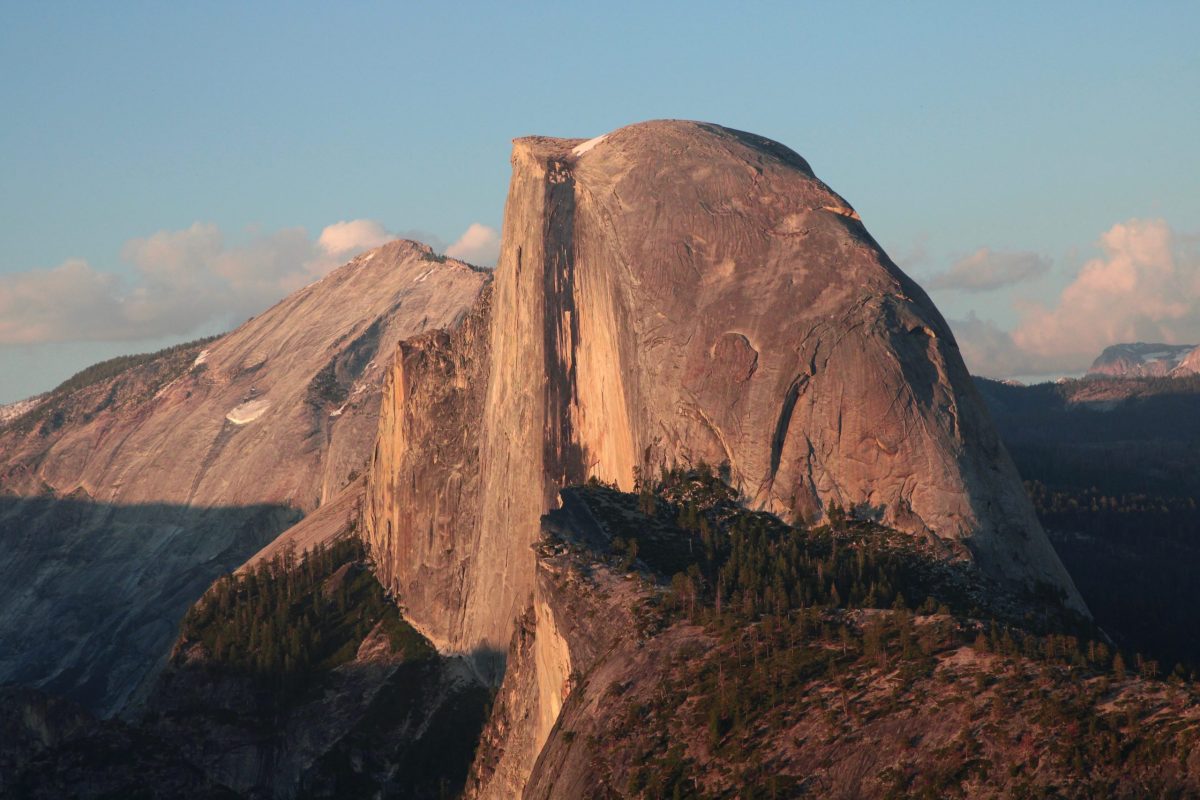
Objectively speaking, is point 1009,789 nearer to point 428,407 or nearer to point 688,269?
point 688,269

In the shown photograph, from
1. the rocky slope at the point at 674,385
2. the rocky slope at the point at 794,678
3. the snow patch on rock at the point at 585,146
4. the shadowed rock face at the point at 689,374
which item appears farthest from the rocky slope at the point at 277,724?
the snow patch on rock at the point at 585,146

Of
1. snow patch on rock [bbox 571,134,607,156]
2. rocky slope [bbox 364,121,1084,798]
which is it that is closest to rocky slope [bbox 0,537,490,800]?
rocky slope [bbox 364,121,1084,798]

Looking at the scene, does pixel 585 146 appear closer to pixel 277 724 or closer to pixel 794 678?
pixel 277 724

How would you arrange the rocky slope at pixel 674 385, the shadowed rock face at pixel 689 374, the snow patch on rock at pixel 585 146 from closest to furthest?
the rocky slope at pixel 674 385
the shadowed rock face at pixel 689 374
the snow patch on rock at pixel 585 146

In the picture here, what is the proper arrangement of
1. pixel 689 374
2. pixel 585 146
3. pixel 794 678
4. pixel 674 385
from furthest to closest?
pixel 585 146 < pixel 674 385 < pixel 689 374 < pixel 794 678

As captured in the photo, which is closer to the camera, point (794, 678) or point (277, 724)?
point (794, 678)

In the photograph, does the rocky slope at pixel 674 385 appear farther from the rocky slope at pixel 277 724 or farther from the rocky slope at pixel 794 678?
the rocky slope at pixel 277 724

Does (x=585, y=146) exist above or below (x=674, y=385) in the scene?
above

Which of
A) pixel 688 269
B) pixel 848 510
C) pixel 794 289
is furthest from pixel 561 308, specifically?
pixel 848 510

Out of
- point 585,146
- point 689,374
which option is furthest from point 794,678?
point 585,146
